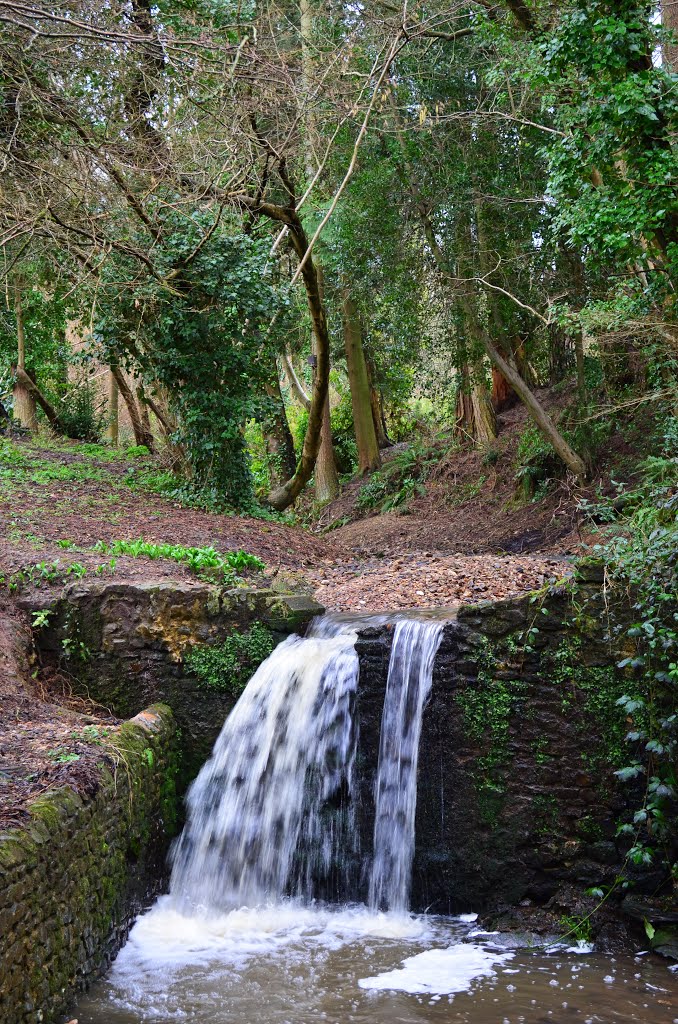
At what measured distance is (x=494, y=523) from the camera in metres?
14.1

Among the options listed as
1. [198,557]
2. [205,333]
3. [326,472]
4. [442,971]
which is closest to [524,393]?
[205,333]

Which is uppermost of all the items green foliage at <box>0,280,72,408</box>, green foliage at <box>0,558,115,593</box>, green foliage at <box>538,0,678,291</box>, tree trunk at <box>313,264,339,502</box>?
green foliage at <box>0,280,72,408</box>

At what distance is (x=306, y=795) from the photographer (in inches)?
283

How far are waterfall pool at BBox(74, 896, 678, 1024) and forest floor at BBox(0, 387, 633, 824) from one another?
1348 millimetres

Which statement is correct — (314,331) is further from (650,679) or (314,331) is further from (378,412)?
(650,679)

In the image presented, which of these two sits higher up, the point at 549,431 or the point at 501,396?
the point at 501,396

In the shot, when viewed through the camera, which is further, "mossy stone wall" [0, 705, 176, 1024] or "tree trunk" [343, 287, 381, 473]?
"tree trunk" [343, 287, 381, 473]

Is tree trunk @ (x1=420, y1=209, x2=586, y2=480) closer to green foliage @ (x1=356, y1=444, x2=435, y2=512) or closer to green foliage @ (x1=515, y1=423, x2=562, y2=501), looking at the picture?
green foliage @ (x1=515, y1=423, x2=562, y2=501)

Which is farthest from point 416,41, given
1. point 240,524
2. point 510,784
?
point 510,784

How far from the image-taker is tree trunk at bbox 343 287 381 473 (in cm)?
1900

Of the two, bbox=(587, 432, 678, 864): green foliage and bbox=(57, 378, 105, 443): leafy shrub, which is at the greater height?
bbox=(57, 378, 105, 443): leafy shrub

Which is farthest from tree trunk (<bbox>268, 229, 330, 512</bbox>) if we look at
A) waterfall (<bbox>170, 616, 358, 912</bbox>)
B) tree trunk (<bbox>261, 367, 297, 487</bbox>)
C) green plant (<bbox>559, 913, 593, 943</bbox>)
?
green plant (<bbox>559, 913, 593, 943</bbox>)

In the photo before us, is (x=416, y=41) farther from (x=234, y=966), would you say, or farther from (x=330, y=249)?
(x=234, y=966)

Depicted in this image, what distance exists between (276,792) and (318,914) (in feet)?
3.32
